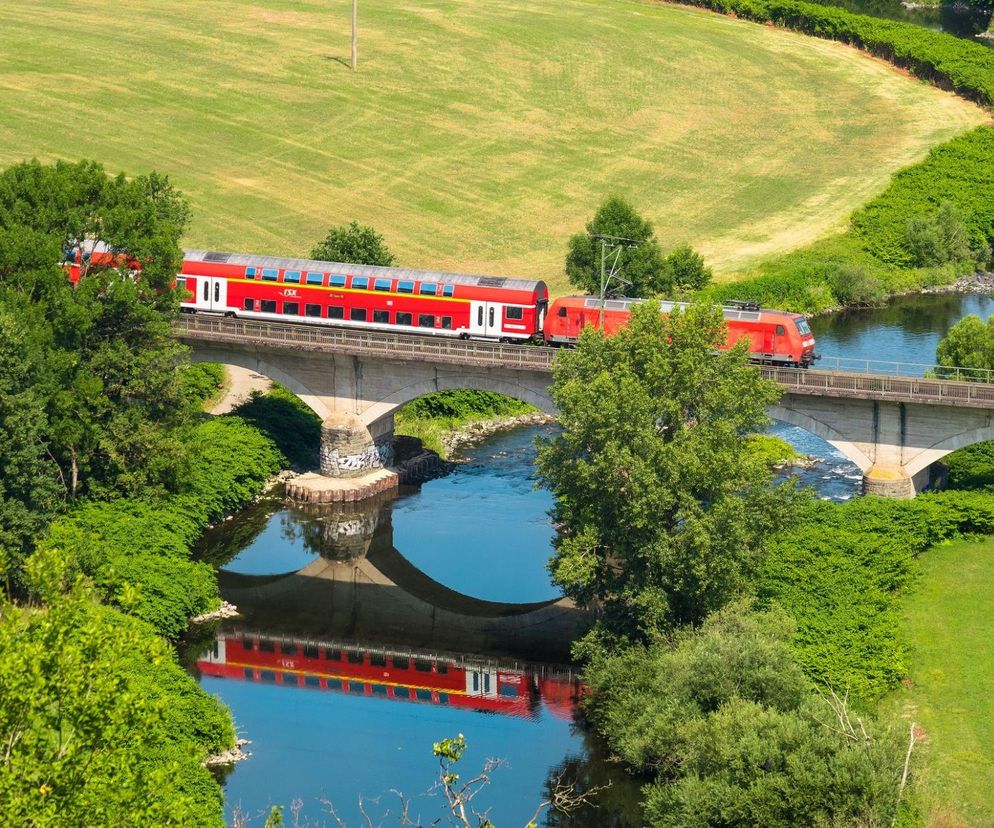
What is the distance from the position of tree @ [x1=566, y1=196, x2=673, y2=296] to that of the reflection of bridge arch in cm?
3372

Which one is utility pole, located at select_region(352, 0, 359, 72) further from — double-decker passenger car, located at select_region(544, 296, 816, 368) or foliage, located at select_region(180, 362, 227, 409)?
double-decker passenger car, located at select_region(544, 296, 816, 368)

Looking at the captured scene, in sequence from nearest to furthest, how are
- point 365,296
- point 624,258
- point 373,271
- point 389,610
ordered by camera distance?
1. point 389,610
2. point 365,296
3. point 373,271
4. point 624,258

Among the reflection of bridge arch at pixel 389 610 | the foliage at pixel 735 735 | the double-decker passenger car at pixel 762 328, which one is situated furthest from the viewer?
the double-decker passenger car at pixel 762 328

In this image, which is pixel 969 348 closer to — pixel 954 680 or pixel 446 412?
pixel 954 680

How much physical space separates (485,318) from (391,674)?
91.0 ft

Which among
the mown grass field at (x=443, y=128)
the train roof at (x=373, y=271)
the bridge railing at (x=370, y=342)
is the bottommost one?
the bridge railing at (x=370, y=342)

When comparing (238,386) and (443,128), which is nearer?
(238,386)

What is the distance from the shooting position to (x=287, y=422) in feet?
360

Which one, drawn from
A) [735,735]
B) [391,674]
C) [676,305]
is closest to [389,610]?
[391,674]

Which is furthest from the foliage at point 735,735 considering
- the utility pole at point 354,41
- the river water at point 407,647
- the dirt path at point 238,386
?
the utility pole at point 354,41

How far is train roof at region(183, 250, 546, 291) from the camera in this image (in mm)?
101250

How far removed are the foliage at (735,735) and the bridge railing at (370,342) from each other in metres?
26.9

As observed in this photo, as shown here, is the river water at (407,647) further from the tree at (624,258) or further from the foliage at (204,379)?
the tree at (624,258)

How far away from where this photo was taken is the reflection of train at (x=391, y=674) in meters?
76.1
